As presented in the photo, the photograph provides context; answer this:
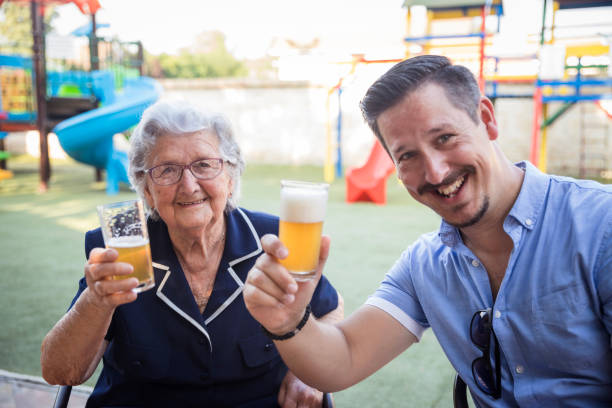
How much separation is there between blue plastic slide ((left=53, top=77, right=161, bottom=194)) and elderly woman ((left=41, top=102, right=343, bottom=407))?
7329 mm

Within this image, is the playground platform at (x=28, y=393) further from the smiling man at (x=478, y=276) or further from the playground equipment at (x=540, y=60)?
the playground equipment at (x=540, y=60)

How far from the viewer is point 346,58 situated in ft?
33.0

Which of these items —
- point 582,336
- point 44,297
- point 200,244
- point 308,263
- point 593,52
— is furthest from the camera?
point 593,52

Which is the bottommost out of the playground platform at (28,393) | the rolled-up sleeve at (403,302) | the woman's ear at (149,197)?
the playground platform at (28,393)

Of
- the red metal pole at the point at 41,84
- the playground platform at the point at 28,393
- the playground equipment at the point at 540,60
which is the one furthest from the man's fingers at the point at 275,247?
the red metal pole at the point at 41,84

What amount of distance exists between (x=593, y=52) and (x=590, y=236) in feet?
34.8

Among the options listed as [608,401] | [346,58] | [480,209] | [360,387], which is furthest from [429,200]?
[346,58]

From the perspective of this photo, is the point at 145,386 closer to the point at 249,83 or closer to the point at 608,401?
the point at 608,401

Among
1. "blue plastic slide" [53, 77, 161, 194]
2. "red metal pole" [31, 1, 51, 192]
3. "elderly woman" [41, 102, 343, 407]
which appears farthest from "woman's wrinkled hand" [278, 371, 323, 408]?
"red metal pole" [31, 1, 51, 192]

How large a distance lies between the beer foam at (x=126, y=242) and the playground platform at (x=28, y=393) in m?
1.58

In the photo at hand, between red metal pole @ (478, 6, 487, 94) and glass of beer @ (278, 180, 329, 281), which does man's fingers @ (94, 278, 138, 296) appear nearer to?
glass of beer @ (278, 180, 329, 281)

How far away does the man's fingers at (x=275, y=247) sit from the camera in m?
1.13

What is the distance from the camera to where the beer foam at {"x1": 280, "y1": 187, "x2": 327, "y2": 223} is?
1.14m

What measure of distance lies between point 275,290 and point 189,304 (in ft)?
1.94
